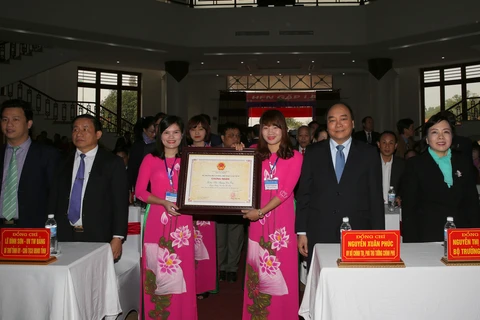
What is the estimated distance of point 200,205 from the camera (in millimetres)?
2729

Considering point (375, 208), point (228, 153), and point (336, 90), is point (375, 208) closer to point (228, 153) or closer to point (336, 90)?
point (228, 153)

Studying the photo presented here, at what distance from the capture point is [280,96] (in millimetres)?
17031

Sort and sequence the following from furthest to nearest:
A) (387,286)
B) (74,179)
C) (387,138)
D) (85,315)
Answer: (387,138), (74,179), (85,315), (387,286)

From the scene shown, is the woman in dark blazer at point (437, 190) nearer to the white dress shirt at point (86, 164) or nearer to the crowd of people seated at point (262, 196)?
the crowd of people seated at point (262, 196)

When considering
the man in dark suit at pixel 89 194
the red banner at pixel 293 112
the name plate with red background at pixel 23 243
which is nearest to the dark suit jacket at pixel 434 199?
the man in dark suit at pixel 89 194

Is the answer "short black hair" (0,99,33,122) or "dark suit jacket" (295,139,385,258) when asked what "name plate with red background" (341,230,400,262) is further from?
"short black hair" (0,99,33,122)

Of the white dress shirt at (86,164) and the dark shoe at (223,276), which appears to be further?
the dark shoe at (223,276)

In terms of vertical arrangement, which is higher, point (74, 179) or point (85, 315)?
point (74, 179)

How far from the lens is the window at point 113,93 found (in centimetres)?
1628

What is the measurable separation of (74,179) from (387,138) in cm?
285

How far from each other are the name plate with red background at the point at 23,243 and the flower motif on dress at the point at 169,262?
36.6 inches

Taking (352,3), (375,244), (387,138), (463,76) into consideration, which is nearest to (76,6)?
(352,3)

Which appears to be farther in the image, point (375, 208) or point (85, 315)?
point (375, 208)

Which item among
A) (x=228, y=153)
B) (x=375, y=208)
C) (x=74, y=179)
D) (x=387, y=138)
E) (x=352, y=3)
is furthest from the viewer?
(x=352, y=3)
